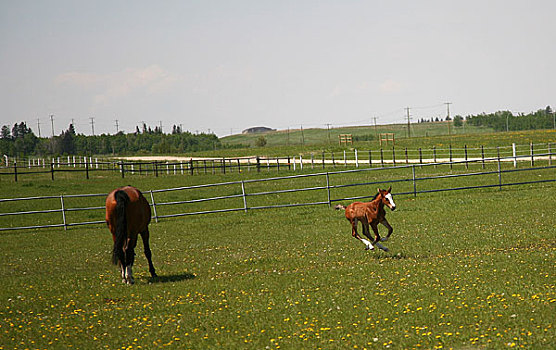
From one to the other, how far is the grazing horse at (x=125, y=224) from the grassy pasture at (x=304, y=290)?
Result: 513mm

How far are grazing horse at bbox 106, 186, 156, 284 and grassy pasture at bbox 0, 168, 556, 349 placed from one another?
513 millimetres

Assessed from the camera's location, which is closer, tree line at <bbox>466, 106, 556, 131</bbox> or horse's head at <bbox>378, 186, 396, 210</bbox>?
horse's head at <bbox>378, 186, 396, 210</bbox>

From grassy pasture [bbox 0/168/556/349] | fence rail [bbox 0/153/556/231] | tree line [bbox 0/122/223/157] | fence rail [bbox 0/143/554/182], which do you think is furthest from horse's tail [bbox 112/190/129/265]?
tree line [bbox 0/122/223/157]

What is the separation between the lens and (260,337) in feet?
26.1

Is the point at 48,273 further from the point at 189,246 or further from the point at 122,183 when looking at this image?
the point at 122,183

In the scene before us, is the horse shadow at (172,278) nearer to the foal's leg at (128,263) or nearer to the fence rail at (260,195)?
the foal's leg at (128,263)

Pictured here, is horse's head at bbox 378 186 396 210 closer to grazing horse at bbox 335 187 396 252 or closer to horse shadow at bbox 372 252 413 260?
grazing horse at bbox 335 187 396 252

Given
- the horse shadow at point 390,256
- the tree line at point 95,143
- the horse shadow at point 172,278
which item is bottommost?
the horse shadow at point 172,278

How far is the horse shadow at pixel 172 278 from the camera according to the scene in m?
12.3

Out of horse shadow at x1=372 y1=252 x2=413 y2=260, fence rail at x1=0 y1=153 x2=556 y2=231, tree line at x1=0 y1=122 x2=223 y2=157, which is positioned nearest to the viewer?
horse shadow at x1=372 y1=252 x2=413 y2=260

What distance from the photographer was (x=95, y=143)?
15588 cm

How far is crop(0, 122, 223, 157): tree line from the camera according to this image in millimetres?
142750

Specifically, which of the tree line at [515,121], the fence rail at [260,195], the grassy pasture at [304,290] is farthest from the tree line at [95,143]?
the grassy pasture at [304,290]

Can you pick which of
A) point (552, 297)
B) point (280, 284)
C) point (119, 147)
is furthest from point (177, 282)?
point (119, 147)
